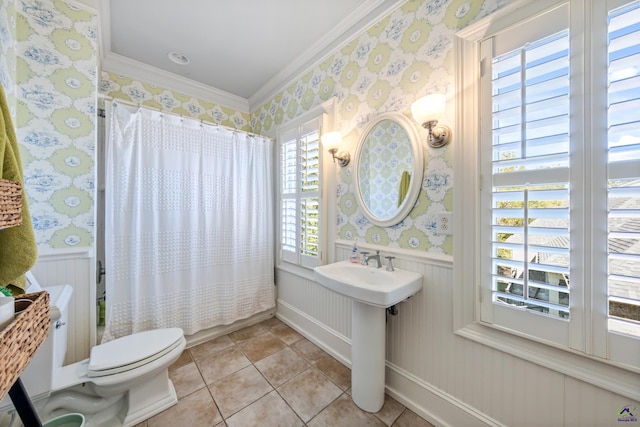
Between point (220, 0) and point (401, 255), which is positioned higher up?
point (220, 0)

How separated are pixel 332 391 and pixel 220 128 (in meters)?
2.29

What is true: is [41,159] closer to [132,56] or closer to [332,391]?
[132,56]

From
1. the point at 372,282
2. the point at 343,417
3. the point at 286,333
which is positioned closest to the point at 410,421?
the point at 343,417

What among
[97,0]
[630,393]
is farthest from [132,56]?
[630,393]

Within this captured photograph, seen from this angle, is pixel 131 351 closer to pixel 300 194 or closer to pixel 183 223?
pixel 183 223

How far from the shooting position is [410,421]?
1316mm

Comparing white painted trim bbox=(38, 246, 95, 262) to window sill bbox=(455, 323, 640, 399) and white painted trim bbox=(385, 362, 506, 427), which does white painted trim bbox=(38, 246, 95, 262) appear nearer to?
white painted trim bbox=(385, 362, 506, 427)

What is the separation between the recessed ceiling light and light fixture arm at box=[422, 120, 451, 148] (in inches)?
87.6

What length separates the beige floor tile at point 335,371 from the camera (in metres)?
1.59

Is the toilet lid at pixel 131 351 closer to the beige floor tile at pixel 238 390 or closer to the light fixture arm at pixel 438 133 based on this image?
the beige floor tile at pixel 238 390

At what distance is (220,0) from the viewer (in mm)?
1545

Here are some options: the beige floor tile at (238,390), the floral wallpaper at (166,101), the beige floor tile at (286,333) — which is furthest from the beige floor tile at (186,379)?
the floral wallpaper at (166,101)

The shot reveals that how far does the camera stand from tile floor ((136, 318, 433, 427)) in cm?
132

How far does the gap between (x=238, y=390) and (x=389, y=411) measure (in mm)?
966
